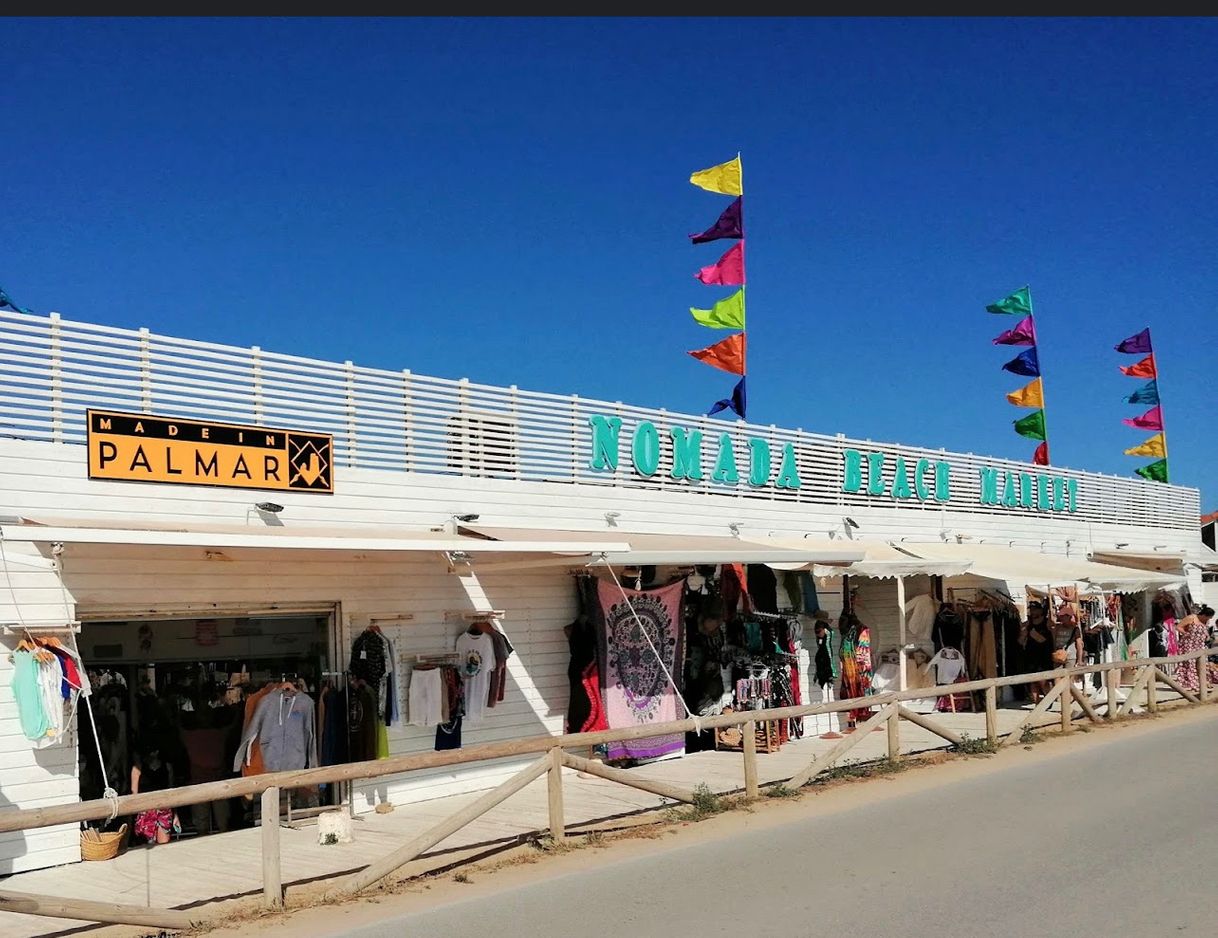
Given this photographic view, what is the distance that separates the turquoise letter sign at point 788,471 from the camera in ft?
57.3

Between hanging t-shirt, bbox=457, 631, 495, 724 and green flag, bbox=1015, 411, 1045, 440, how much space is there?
20291 mm

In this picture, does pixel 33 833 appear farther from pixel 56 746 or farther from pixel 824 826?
pixel 824 826

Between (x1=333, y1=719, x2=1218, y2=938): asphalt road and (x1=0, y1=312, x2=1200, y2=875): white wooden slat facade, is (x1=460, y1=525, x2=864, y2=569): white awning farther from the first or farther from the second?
(x1=333, y1=719, x2=1218, y2=938): asphalt road

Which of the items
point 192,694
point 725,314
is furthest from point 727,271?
point 192,694

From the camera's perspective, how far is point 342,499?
454 inches

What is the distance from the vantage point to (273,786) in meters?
7.40

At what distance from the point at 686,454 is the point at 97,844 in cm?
866

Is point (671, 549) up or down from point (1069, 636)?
up

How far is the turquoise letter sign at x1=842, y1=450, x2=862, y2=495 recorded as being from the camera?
18.8 m

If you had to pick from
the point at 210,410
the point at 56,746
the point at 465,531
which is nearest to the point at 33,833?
the point at 56,746

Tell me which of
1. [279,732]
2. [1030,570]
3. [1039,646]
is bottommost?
[279,732]

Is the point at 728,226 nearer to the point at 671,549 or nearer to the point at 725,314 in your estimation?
the point at 725,314

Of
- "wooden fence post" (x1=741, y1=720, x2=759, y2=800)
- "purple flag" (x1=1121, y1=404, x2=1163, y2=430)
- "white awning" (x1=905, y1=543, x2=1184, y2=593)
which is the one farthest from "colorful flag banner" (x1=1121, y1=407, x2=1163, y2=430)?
"wooden fence post" (x1=741, y1=720, x2=759, y2=800)

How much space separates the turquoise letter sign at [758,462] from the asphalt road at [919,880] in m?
7.04
